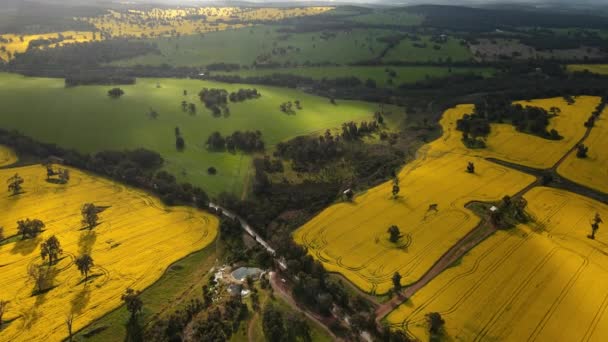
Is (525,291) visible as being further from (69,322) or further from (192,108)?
(192,108)

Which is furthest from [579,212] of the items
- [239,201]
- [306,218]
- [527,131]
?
[239,201]

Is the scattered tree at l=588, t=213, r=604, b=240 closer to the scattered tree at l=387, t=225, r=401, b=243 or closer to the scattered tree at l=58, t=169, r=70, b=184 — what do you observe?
the scattered tree at l=387, t=225, r=401, b=243

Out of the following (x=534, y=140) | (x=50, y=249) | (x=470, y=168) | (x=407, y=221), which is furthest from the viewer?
(x=534, y=140)

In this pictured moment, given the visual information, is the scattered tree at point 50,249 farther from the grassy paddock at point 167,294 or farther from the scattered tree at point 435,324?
the scattered tree at point 435,324

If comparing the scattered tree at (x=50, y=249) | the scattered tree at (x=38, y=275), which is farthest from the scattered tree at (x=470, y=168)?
the scattered tree at (x=38, y=275)

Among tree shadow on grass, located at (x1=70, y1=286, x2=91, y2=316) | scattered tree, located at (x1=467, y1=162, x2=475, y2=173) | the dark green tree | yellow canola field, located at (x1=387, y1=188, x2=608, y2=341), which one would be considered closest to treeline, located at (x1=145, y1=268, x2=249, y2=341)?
tree shadow on grass, located at (x1=70, y1=286, x2=91, y2=316)

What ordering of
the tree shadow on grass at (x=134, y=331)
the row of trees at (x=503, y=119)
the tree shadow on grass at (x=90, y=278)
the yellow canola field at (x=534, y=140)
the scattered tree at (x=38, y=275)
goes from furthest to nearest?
the row of trees at (x=503, y=119)
the yellow canola field at (x=534, y=140)
the tree shadow on grass at (x=90, y=278)
the scattered tree at (x=38, y=275)
the tree shadow on grass at (x=134, y=331)

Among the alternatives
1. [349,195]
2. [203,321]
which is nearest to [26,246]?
[203,321]
